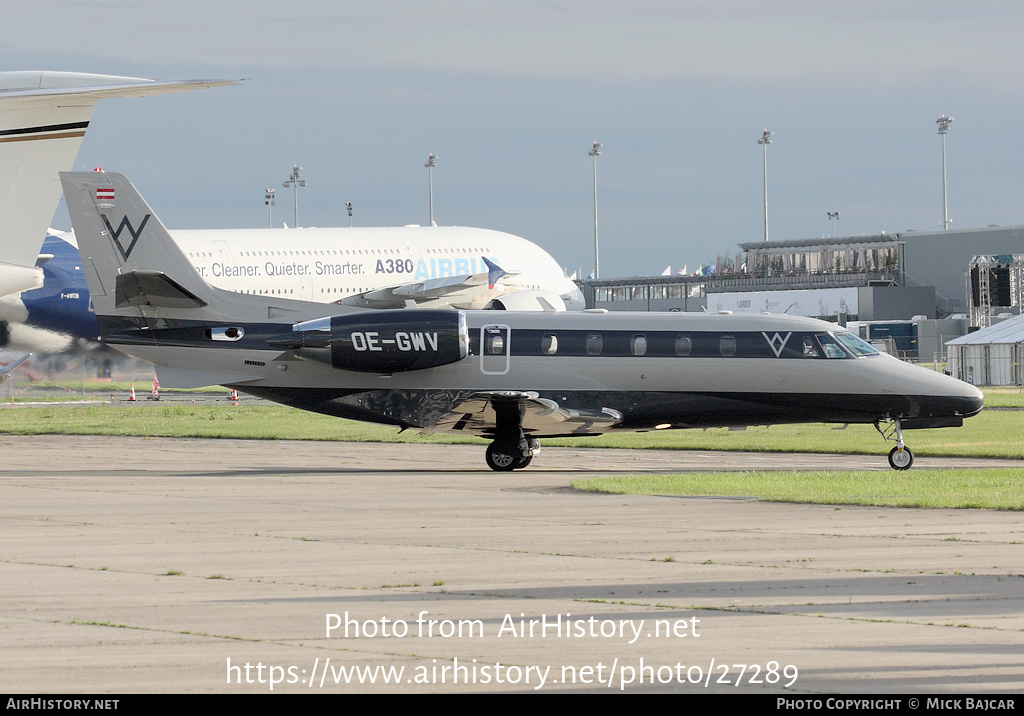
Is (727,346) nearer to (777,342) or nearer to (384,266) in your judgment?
(777,342)

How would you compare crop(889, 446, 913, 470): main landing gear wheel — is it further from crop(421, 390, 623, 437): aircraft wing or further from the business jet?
crop(421, 390, 623, 437): aircraft wing

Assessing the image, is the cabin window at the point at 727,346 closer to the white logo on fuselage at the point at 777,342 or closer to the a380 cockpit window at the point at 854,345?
the white logo on fuselage at the point at 777,342

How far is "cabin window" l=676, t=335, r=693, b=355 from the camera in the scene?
76.9 ft

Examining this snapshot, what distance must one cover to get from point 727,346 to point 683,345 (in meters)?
0.81

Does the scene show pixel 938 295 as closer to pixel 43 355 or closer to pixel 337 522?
pixel 43 355

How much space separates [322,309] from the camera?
23.7 metres

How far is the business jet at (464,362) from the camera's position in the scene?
22922 mm

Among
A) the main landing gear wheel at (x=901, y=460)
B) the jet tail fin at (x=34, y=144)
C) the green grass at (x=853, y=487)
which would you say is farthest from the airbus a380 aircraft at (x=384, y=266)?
the jet tail fin at (x=34, y=144)

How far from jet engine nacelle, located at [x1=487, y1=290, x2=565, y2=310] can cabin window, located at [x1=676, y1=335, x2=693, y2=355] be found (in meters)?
22.1

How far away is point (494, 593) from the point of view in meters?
10.7

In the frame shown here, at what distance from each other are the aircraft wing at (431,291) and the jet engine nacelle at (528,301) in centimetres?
100

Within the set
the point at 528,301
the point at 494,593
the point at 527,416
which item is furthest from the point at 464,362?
the point at 528,301

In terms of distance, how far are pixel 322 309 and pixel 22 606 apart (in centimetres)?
1382
